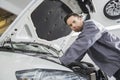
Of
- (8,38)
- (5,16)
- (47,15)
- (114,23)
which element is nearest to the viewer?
(8,38)

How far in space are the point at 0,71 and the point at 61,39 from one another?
1.76m

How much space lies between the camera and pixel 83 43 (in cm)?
276

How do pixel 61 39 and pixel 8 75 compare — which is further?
pixel 61 39

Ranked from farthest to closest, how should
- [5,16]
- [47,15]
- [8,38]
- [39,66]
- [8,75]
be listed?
[5,16], [47,15], [8,38], [39,66], [8,75]

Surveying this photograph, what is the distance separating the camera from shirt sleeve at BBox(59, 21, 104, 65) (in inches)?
106

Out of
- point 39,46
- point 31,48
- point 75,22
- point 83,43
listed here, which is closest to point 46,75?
point 83,43

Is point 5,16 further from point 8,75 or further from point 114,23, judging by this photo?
point 8,75

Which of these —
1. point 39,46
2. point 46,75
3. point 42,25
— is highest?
point 42,25

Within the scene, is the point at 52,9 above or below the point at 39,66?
above

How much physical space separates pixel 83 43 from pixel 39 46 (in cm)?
108

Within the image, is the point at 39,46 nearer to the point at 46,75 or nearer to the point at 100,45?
the point at 100,45

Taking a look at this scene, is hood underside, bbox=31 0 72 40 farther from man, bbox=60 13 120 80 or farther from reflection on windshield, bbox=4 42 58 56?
man, bbox=60 13 120 80

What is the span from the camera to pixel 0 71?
7.81ft

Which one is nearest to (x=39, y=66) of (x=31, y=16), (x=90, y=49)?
(x=90, y=49)
